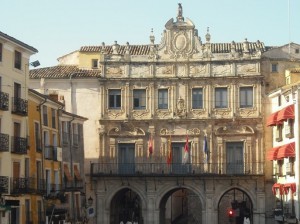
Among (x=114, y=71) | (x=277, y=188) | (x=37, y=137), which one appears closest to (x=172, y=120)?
(x=114, y=71)

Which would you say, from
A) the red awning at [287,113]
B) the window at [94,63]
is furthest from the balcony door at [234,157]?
the window at [94,63]

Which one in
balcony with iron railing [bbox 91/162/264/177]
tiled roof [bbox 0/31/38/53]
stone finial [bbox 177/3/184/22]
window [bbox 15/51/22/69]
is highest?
stone finial [bbox 177/3/184/22]

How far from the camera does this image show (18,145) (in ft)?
166

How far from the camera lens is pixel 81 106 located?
71562mm

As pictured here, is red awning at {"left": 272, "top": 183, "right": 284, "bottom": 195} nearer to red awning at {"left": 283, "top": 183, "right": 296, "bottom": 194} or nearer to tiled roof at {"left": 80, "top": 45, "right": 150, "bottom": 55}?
red awning at {"left": 283, "top": 183, "right": 296, "bottom": 194}

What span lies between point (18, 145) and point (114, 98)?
21474 millimetres

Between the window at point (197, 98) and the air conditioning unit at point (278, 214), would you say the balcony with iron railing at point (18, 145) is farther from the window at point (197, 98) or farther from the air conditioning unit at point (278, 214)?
the window at point (197, 98)

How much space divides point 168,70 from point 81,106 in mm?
7586

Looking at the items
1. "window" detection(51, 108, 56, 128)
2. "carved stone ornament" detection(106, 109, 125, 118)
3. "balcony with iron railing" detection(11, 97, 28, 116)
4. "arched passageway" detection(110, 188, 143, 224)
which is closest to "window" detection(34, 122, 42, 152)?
"window" detection(51, 108, 56, 128)

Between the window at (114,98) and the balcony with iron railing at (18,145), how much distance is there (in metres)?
20.4

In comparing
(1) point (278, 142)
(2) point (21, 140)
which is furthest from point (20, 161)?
Answer: (1) point (278, 142)

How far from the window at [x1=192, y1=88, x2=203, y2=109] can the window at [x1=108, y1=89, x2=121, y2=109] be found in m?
5.95

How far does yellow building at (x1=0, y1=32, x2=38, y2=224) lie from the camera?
4909 cm

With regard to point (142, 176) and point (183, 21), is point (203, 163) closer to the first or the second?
point (142, 176)
